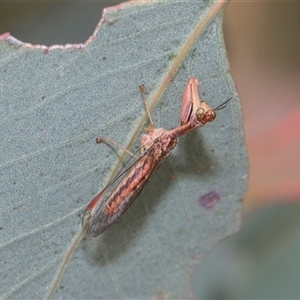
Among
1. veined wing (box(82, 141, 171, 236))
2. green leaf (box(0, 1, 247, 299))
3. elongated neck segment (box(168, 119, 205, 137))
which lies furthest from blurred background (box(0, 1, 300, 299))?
veined wing (box(82, 141, 171, 236))

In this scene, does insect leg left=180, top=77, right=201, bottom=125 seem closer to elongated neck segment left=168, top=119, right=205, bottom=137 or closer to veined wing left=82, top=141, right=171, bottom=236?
elongated neck segment left=168, top=119, right=205, bottom=137

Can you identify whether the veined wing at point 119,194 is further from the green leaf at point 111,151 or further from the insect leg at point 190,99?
the insect leg at point 190,99

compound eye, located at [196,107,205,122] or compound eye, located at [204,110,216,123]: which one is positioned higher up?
compound eye, located at [196,107,205,122]

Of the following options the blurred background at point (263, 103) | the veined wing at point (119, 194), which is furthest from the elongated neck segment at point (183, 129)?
the blurred background at point (263, 103)

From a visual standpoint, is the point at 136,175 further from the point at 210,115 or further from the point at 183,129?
the point at 210,115

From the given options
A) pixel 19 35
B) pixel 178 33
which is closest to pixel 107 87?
pixel 178 33

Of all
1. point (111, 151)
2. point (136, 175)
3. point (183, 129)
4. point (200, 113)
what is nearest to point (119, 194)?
point (136, 175)
